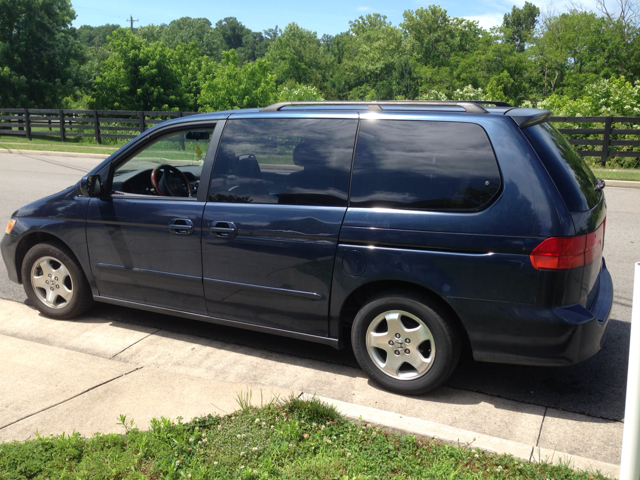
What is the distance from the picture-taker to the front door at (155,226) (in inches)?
177

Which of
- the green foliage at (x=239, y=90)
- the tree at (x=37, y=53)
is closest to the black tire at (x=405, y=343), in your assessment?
the green foliage at (x=239, y=90)

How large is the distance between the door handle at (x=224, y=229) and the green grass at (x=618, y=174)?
12.7 metres

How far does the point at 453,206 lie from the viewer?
11.8ft

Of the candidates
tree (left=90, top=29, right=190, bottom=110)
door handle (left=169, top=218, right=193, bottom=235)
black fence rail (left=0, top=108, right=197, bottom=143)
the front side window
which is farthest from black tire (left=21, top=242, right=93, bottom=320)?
tree (left=90, top=29, right=190, bottom=110)

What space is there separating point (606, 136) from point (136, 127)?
62.9 ft

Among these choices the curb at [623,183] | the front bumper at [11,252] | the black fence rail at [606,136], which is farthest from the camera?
the black fence rail at [606,136]

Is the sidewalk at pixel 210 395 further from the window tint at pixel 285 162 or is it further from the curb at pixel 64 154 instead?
the curb at pixel 64 154

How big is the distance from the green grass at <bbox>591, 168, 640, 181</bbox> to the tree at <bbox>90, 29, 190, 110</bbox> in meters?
32.1

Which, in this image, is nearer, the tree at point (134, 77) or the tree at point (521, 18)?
the tree at point (134, 77)

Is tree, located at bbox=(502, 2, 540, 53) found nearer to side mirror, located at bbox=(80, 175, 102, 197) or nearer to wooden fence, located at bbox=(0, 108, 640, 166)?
wooden fence, located at bbox=(0, 108, 640, 166)

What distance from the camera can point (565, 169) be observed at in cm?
359

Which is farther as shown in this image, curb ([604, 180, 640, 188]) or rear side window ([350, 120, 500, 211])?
curb ([604, 180, 640, 188])

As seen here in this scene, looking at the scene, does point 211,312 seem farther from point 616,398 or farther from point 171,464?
point 616,398

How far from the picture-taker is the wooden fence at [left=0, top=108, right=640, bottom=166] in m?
17.3
